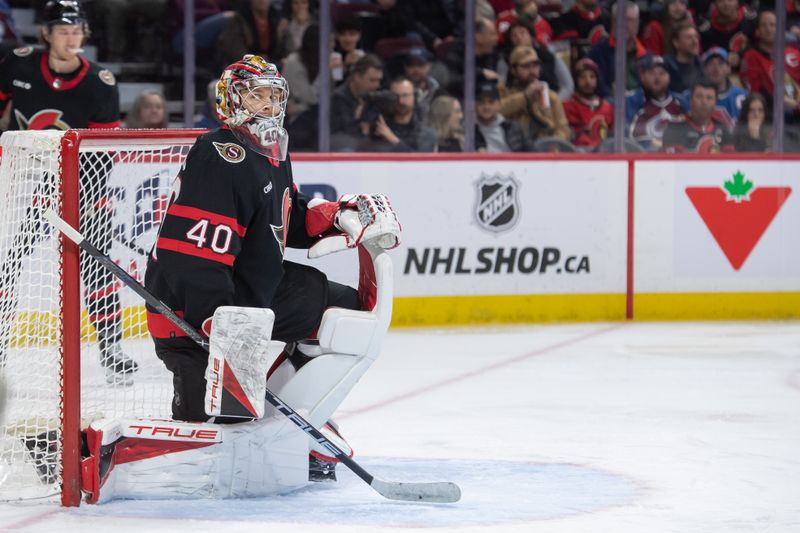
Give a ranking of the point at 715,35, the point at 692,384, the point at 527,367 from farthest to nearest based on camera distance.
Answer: the point at 715,35 → the point at 527,367 → the point at 692,384

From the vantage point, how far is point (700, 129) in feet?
20.1

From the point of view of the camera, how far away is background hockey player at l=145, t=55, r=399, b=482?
269cm

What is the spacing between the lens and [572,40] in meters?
5.98

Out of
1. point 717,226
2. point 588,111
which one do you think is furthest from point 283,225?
point 717,226

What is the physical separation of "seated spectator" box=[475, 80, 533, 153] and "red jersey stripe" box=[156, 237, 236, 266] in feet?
10.7

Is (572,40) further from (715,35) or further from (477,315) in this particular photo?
(477,315)

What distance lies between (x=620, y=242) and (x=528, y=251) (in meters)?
0.42

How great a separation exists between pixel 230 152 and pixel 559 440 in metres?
1.28

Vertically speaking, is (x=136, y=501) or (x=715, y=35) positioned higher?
(x=715, y=35)

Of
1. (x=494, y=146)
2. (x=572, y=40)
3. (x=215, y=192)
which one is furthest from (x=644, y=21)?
(x=215, y=192)

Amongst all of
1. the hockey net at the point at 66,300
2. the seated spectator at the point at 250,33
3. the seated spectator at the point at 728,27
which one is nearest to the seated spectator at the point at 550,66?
the seated spectator at the point at 728,27

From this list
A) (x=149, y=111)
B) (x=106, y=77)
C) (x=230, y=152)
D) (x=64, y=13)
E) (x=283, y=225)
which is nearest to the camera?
(x=230, y=152)

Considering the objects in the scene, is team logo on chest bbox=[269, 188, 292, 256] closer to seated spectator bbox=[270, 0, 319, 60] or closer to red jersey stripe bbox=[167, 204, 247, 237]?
red jersey stripe bbox=[167, 204, 247, 237]

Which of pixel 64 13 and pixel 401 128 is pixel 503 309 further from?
pixel 64 13
